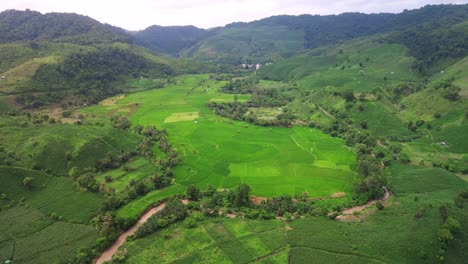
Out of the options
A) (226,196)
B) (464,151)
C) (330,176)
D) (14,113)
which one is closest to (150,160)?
(226,196)

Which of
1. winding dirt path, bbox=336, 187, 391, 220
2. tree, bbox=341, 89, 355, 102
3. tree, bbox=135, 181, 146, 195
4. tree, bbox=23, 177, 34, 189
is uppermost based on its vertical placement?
tree, bbox=341, 89, 355, 102

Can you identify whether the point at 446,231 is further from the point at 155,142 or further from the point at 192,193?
the point at 155,142

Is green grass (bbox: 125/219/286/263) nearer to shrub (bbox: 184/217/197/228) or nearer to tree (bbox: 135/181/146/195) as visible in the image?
shrub (bbox: 184/217/197/228)

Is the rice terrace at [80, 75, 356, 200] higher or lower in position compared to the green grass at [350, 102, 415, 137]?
lower

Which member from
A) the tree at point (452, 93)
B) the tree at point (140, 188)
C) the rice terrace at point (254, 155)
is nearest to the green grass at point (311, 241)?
the rice terrace at point (254, 155)

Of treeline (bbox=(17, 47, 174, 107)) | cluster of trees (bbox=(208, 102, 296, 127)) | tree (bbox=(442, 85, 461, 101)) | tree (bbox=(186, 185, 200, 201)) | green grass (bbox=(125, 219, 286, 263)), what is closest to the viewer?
green grass (bbox=(125, 219, 286, 263))

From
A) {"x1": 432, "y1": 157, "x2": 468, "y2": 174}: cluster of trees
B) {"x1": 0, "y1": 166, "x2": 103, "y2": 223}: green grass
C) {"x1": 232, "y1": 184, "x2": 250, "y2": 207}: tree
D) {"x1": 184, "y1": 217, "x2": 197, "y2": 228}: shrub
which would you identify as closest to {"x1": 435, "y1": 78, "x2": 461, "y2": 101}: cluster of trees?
{"x1": 432, "y1": 157, "x2": 468, "y2": 174}: cluster of trees

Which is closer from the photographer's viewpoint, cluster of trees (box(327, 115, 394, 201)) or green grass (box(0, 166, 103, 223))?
green grass (box(0, 166, 103, 223))

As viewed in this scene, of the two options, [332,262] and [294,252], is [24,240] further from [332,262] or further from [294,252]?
[332,262]
